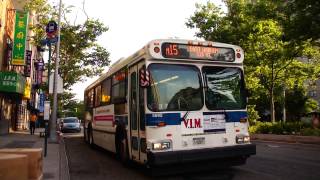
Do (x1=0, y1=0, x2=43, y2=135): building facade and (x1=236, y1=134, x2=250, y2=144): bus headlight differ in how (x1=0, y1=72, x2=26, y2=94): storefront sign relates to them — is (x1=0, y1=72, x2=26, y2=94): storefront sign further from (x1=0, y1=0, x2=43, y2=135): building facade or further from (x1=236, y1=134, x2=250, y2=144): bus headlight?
(x1=236, y1=134, x2=250, y2=144): bus headlight

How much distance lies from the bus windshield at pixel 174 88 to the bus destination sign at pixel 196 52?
0.27m

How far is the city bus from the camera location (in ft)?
32.7

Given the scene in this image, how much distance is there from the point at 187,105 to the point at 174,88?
53 cm

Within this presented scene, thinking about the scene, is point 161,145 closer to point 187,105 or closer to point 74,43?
point 187,105

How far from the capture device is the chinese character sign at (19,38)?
1160 inches

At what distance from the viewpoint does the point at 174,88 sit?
10172 millimetres

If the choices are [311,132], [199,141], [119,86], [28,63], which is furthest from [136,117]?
[28,63]

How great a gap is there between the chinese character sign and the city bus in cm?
1997

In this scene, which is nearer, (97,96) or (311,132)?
(97,96)

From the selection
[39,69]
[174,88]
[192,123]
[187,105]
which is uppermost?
[39,69]

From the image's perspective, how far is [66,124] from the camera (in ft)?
148

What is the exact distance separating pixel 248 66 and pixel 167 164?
23851 mm

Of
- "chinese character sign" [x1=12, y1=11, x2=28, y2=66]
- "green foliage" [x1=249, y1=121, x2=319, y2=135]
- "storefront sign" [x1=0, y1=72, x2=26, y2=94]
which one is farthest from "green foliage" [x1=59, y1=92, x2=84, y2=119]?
"green foliage" [x1=249, y1=121, x2=319, y2=135]

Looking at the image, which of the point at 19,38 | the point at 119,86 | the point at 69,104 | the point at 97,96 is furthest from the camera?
the point at 69,104
